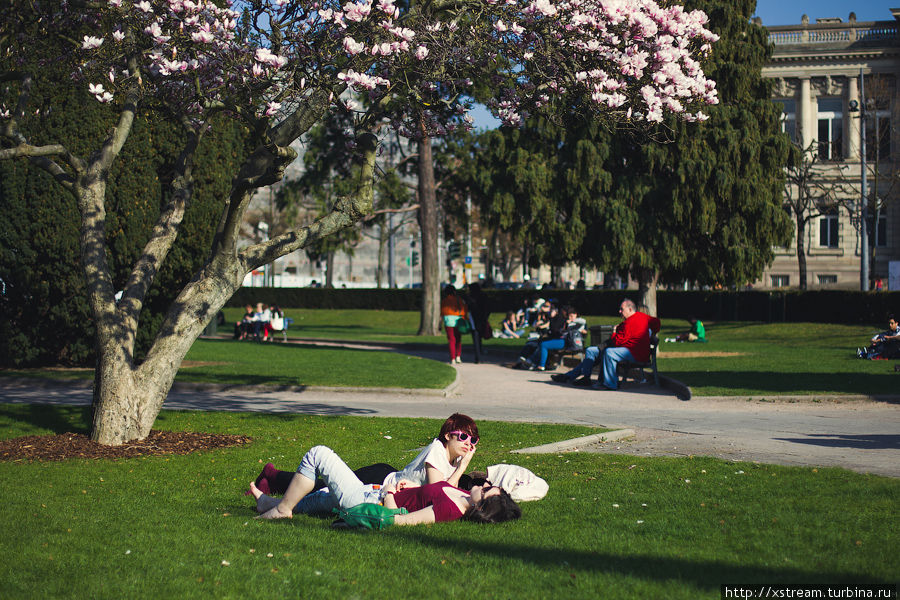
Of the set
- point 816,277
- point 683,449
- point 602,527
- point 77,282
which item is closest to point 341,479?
point 602,527

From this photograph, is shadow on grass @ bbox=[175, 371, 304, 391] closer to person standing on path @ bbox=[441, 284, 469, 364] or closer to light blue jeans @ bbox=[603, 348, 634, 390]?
person standing on path @ bbox=[441, 284, 469, 364]

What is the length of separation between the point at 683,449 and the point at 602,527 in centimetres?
424

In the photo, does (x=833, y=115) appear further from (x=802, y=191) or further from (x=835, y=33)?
(x=802, y=191)

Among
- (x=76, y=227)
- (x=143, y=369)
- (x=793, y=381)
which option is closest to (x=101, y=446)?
(x=143, y=369)

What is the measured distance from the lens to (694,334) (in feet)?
103

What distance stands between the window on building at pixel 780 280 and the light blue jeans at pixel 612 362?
4330 centimetres

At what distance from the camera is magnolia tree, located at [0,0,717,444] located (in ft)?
32.0

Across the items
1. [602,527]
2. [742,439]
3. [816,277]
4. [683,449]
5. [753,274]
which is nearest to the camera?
[602,527]

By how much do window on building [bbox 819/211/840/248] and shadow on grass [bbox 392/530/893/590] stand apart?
186 ft

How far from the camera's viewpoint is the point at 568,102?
1145 cm

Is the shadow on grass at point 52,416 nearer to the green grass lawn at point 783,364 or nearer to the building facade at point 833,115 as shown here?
the green grass lawn at point 783,364

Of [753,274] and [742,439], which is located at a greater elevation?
[753,274]

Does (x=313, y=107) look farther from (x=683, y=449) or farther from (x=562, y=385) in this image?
(x=562, y=385)

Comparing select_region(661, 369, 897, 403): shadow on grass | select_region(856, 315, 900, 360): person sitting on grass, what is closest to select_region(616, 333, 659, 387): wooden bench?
select_region(661, 369, 897, 403): shadow on grass
